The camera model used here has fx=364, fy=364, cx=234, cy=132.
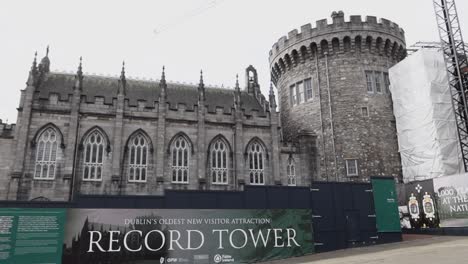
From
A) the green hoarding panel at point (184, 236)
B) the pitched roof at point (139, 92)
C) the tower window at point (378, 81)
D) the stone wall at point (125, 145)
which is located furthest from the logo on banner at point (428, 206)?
the pitched roof at point (139, 92)

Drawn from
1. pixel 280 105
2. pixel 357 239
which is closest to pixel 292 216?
pixel 357 239

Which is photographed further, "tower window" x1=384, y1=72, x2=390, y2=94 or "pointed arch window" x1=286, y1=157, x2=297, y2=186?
"tower window" x1=384, y1=72, x2=390, y2=94

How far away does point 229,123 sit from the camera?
27578 mm

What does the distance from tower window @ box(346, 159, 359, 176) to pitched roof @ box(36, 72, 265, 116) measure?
7.58 m

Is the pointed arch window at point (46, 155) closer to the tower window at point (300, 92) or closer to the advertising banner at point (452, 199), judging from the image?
the tower window at point (300, 92)

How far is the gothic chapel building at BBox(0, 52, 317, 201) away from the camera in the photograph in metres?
22.9

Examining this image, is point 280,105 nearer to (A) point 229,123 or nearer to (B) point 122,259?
(A) point 229,123

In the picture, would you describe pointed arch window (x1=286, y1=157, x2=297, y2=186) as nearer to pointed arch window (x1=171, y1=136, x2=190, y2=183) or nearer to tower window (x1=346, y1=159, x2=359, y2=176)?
tower window (x1=346, y1=159, x2=359, y2=176)

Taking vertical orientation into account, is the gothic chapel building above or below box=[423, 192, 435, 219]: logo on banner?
above

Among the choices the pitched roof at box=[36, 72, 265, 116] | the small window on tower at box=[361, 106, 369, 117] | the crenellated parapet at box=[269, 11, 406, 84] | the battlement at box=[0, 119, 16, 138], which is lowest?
the battlement at box=[0, 119, 16, 138]

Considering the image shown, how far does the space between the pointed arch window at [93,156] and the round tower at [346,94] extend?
50.6 ft

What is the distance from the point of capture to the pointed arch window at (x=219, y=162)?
1040 inches

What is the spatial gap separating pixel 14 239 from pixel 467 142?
27376 mm

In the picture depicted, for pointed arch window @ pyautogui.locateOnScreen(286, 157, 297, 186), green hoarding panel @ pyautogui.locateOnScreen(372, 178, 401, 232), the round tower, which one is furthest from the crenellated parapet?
green hoarding panel @ pyautogui.locateOnScreen(372, 178, 401, 232)
